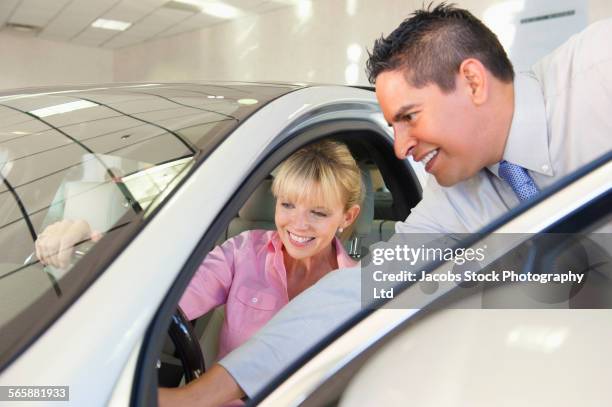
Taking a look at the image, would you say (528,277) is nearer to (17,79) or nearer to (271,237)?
(271,237)

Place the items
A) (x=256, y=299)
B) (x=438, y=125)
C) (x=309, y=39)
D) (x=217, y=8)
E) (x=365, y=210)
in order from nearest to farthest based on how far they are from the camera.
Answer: (x=438, y=125) → (x=256, y=299) → (x=365, y=210) → (x=309, y=39) → (x=217, y=8)

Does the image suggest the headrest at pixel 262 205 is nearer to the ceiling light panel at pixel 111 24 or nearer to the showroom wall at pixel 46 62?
the ceiling light panel at pixel 111 24

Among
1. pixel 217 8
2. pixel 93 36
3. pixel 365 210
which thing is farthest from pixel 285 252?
pixel 93 36

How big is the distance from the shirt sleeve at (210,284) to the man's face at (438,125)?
532mm

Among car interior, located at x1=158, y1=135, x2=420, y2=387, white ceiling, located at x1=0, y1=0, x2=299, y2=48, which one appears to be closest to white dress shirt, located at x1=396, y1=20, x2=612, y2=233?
car interior, located at x1=158, y1=135, x2=420, y2=387

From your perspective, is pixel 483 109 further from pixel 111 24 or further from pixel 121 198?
pixel 111 24

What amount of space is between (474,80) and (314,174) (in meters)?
0.48

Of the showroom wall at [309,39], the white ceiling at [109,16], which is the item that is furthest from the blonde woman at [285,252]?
the white ceiling at [109,16]

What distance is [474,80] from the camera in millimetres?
1057

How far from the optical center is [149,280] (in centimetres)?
72

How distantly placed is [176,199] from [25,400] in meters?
0.30

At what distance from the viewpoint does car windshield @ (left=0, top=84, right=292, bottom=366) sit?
0.77 meters

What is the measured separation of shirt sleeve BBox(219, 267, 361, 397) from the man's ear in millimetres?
421

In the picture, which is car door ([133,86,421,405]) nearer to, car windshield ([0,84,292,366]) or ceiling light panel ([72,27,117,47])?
car windshield ([0,84,292,366])
